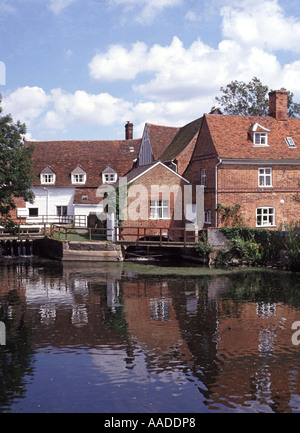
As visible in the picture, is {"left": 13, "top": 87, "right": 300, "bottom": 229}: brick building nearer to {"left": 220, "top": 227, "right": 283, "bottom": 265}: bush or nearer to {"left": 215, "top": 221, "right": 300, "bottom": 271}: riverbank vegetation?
{"left": 220, "top": 227, "right": 283, "bottom": 265}: bush

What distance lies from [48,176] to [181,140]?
595 inches

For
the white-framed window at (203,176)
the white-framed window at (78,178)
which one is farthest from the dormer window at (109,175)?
the white-framed window at (203,176)

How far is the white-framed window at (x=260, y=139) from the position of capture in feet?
112

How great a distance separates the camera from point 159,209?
3625 cm

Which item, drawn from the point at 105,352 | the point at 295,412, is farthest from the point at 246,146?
the point at 295,412

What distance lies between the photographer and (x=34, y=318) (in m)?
16.8

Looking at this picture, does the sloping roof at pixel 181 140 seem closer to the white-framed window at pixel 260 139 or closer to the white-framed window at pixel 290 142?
the white-framed window at pixel 260 139

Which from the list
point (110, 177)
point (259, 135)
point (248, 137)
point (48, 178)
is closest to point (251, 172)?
point (248, 137)

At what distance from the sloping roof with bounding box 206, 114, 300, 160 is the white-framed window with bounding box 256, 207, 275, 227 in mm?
3666

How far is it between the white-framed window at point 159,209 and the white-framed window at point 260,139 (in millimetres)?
8137

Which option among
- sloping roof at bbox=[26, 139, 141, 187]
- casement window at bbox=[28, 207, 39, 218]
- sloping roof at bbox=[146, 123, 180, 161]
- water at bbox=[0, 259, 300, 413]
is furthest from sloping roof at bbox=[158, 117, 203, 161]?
water at bbox=[0, 259, 300, 413]

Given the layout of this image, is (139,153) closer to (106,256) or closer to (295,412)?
(106,256)

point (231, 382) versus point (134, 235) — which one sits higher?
point (134, 235)

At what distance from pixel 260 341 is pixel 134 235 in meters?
19.7
